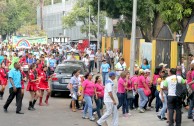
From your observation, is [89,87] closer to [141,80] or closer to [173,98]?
[141,80]

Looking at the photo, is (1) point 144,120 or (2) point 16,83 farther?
(2) point 16,83

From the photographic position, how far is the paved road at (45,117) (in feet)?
48.1

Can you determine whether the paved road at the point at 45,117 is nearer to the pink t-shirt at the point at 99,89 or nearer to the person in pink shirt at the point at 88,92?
the person in pink shirt at the point at 88,92

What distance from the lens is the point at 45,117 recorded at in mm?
15906

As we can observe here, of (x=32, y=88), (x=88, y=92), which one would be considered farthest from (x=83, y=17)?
(x=88, y=92)

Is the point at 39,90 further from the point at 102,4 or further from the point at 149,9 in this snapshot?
the point at 102,4

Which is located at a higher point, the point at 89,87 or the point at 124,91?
the point at 89,87

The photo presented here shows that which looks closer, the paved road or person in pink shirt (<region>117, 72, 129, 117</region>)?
the paved road

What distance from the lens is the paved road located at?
14.7 metres

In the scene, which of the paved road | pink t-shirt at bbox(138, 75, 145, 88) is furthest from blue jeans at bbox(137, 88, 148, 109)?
the paved road

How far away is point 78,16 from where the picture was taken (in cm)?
5744

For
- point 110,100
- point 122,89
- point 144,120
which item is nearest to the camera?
point 110,100

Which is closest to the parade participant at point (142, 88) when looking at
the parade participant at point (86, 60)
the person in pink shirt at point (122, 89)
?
the person in pink shirt at point (122, 89)

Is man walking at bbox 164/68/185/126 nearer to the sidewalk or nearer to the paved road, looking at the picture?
the sidewalk
